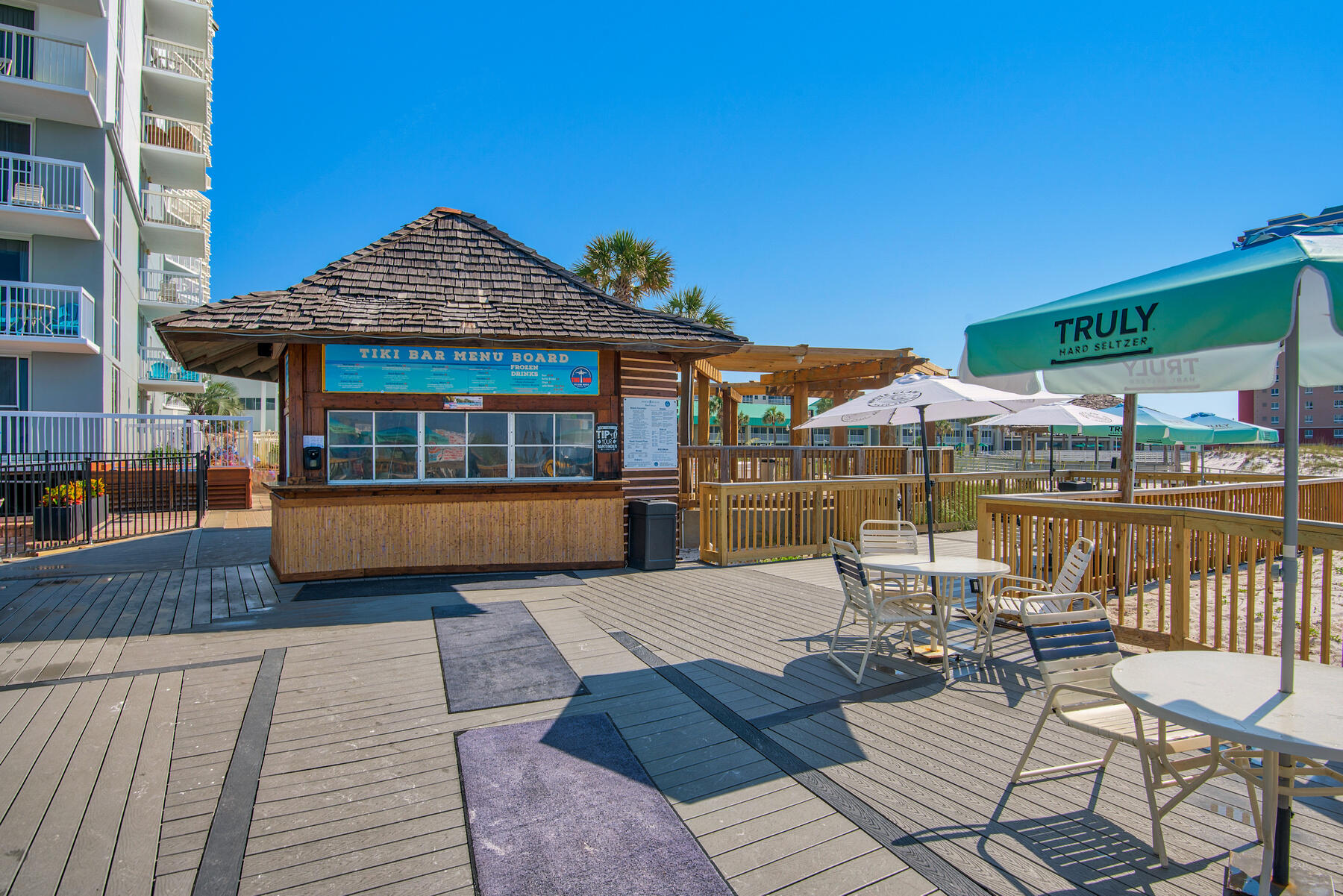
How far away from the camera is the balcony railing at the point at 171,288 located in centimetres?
2273

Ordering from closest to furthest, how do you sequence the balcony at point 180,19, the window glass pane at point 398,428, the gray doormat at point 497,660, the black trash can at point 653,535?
the gray doormat at point 497,660
the window glass pane at point 398,428
the black trash can at point 653,535
the balcony at point 180,19

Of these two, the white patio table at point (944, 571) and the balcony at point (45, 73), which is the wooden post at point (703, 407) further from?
the balcony at point (45, 73)

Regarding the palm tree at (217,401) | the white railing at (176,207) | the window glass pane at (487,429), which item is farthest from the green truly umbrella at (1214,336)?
the palm tree at (217,401)

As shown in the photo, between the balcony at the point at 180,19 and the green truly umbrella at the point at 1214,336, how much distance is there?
29125 mm

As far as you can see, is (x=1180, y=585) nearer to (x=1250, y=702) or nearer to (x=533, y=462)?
(x=1250, y=702)

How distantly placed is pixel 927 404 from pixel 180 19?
29008mm

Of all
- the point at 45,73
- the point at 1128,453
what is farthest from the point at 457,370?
the point at 45,73

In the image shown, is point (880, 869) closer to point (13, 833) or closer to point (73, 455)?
point (13, 833)

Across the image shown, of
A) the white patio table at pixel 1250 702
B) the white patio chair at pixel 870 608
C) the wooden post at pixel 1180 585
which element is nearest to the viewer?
the white patio table at pixel 1250 702

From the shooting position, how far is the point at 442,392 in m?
8.52

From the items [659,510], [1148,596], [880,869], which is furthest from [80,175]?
[1148,596]

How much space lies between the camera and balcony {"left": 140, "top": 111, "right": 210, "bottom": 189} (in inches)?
893

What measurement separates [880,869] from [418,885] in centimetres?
175

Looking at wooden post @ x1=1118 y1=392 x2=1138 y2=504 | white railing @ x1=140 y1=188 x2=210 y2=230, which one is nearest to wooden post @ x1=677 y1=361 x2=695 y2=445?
wooden post @ x1=1118 y1=392 x2=1138 y2=504
